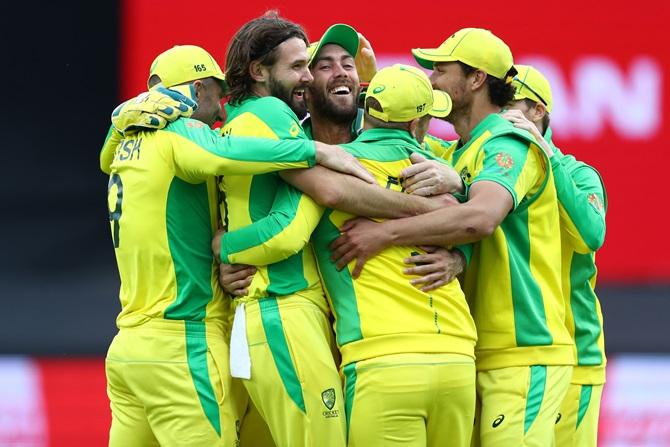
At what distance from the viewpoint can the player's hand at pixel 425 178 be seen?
496 cm

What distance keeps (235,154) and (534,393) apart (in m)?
1.50

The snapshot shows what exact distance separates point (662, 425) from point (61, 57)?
472cm

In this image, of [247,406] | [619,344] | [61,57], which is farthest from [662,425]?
[61,57]

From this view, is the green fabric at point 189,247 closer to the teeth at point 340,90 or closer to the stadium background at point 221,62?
the teeth at point 340,90

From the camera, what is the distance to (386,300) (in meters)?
4.86

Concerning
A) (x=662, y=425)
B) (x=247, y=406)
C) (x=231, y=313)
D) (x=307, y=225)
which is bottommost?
(x=662, y=425)

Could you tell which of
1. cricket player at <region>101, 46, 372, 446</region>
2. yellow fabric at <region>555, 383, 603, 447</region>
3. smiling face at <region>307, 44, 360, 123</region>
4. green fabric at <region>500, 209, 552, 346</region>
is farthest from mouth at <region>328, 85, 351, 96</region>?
yellow fabric at <region>555, 383, 603, 447</region>

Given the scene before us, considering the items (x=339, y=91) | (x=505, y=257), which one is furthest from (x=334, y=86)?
(x=505, y=257)

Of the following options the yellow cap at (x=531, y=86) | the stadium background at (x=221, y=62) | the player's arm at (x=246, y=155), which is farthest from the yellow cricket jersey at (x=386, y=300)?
the stadium background at (x=221, y=62)

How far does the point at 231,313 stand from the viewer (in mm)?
5309

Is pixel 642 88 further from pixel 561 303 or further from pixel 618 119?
pixel 561 303

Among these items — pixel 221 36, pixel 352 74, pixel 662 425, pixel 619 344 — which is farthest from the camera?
pixel 221 36

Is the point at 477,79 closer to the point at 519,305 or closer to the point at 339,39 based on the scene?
the point at 339,39

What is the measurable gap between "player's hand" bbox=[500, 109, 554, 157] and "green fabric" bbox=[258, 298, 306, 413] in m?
1.27
